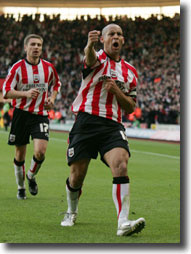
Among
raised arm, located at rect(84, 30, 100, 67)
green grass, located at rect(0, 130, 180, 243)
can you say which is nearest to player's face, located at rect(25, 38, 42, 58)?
green grass, located at rect(0, 130, 180, 243)

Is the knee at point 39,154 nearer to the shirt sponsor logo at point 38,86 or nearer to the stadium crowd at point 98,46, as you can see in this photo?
the shirt sponsor logo at point 38,86

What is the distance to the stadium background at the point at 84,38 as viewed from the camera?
32.6 meters

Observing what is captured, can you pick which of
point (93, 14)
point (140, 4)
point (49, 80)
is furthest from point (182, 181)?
point (93, 14)

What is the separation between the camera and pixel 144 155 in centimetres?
1472

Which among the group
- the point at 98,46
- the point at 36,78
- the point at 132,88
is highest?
the point at 98,46

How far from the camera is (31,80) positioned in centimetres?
727

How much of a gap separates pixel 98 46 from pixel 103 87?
32201 millimetres

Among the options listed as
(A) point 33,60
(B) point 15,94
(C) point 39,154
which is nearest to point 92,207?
(C) point 39,154

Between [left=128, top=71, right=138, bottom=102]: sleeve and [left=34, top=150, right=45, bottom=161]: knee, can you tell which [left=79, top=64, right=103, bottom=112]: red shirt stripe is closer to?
[left=128, top=71, right=138, bottom=102]: sleeve

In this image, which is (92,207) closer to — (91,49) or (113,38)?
(113,38)

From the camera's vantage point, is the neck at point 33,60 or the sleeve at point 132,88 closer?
the sleeve at point 132,88

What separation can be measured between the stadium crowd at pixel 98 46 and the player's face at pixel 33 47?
20.2 metres

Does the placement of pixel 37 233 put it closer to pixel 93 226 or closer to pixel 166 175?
pixel 93 226

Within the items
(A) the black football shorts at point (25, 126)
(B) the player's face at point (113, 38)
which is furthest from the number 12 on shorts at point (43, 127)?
(B) the player's face at point (113, 38)
